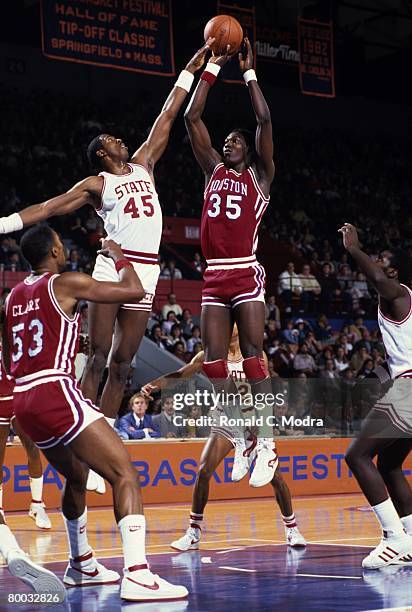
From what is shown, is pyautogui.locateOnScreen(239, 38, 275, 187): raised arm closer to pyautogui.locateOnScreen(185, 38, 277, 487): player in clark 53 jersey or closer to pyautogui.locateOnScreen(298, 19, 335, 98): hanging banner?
pyautogui.locateOnScreen(185, 38, 277, 487): player in clark 53 jersey

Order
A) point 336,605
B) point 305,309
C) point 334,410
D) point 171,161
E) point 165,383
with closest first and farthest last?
point 336,605
point 165,383
point 334,410
point 305,309
point 171,161

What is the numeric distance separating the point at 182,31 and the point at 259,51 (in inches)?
278

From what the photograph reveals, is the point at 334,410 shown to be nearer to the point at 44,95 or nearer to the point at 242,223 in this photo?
the point at 242,223

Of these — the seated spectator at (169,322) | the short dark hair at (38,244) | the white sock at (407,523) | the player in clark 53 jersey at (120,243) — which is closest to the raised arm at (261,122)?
the player in clark 53 jersey at (120,243)

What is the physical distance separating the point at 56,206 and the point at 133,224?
0.68 meters

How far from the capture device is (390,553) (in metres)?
7.46

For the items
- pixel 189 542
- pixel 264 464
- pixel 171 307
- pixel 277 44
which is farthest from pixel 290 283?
pixel 264 464

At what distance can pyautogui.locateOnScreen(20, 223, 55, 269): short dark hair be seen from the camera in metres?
6.06

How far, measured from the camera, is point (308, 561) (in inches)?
309

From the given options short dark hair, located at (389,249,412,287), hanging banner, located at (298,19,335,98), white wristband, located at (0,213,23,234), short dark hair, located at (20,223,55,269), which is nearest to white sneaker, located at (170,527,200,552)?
short dark hair, located at (389,249,412,287)

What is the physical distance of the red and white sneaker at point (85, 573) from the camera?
6.79m

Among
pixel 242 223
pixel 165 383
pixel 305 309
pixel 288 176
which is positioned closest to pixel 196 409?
pixel 165 383

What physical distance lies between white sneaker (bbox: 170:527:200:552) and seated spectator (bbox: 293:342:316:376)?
8785 mm

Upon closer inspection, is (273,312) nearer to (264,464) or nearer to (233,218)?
(233,218)
